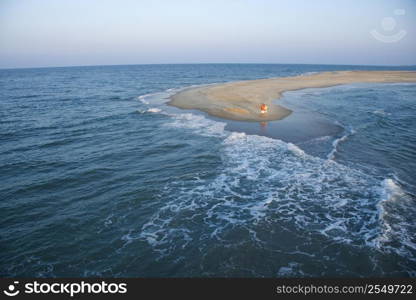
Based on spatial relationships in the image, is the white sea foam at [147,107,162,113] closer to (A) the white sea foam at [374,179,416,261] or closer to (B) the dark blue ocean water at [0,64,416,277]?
(B) the dark blue ocean water at [0,64,416,277]

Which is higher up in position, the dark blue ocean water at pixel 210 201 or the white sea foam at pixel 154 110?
the white sea foam at pixel 154 110

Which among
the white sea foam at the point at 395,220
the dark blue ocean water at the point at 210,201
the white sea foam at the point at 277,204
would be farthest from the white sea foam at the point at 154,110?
the white sea foam at the point at 395,220

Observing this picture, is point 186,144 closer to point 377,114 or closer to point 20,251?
point 20,251

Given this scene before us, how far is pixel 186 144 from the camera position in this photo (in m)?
19.0

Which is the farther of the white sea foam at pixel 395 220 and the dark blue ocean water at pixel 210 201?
the white sea foam at pixel 395 220

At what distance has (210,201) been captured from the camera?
11656mm

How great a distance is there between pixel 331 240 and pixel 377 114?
2488cm

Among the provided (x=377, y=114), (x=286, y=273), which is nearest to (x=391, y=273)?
(x=286, y=273)

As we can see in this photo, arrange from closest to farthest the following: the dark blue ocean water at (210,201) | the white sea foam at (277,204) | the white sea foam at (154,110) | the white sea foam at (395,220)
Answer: the dark blue ocean water at (210,201)
the white sea foam at (395,220)
the white sea foam at (277,204)
the white sea foam at (154,110)

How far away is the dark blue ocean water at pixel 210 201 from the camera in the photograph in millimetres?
8109

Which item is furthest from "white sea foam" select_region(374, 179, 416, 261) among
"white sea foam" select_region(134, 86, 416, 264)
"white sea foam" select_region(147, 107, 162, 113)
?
"white sea foam" select_region(147, 107, 162, 113)

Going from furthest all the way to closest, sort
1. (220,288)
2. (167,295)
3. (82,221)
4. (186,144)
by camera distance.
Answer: (186,144) < (82,221) < (220,288) < (167,295)

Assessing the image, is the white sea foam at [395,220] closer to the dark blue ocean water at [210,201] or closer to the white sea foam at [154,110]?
the dark blue ocean water at [210,201]

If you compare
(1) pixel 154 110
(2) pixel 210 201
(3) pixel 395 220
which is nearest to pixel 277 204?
(2) pixel 210 201
